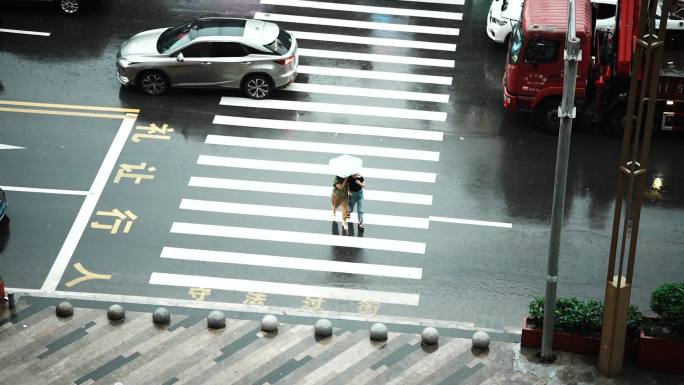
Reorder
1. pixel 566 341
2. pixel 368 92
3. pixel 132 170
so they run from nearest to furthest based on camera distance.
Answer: pixel 566 341
pixel 132 170
pixel 368 92

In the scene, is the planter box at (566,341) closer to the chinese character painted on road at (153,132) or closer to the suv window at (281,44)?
the chinese character painted on road at (153,132)

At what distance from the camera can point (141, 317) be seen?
22.5 m

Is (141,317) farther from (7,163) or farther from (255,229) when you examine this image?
(7,163)

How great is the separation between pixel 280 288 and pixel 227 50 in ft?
26.9

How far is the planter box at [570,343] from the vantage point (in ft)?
68.7

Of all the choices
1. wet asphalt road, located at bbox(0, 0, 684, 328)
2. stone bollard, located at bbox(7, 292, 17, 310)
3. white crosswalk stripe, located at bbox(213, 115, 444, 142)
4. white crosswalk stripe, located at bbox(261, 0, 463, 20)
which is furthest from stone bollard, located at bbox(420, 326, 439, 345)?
white crosswalk stripe, located at bbox(261, 0, 463, 20)

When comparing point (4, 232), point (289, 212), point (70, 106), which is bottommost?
point (4, 232)

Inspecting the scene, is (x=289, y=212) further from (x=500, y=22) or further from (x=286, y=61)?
(x=500, y=22)

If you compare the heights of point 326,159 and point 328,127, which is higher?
point 328,127

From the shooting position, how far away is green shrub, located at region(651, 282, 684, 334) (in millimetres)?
20219

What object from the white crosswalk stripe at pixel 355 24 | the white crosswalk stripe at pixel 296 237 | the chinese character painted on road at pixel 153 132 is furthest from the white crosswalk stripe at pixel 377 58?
the white crosswalk stripe at pixel 296 237

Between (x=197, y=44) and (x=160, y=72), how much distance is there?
1.19 metres

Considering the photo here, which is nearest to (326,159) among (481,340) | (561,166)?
(481,340)

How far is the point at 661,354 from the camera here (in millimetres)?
20625
